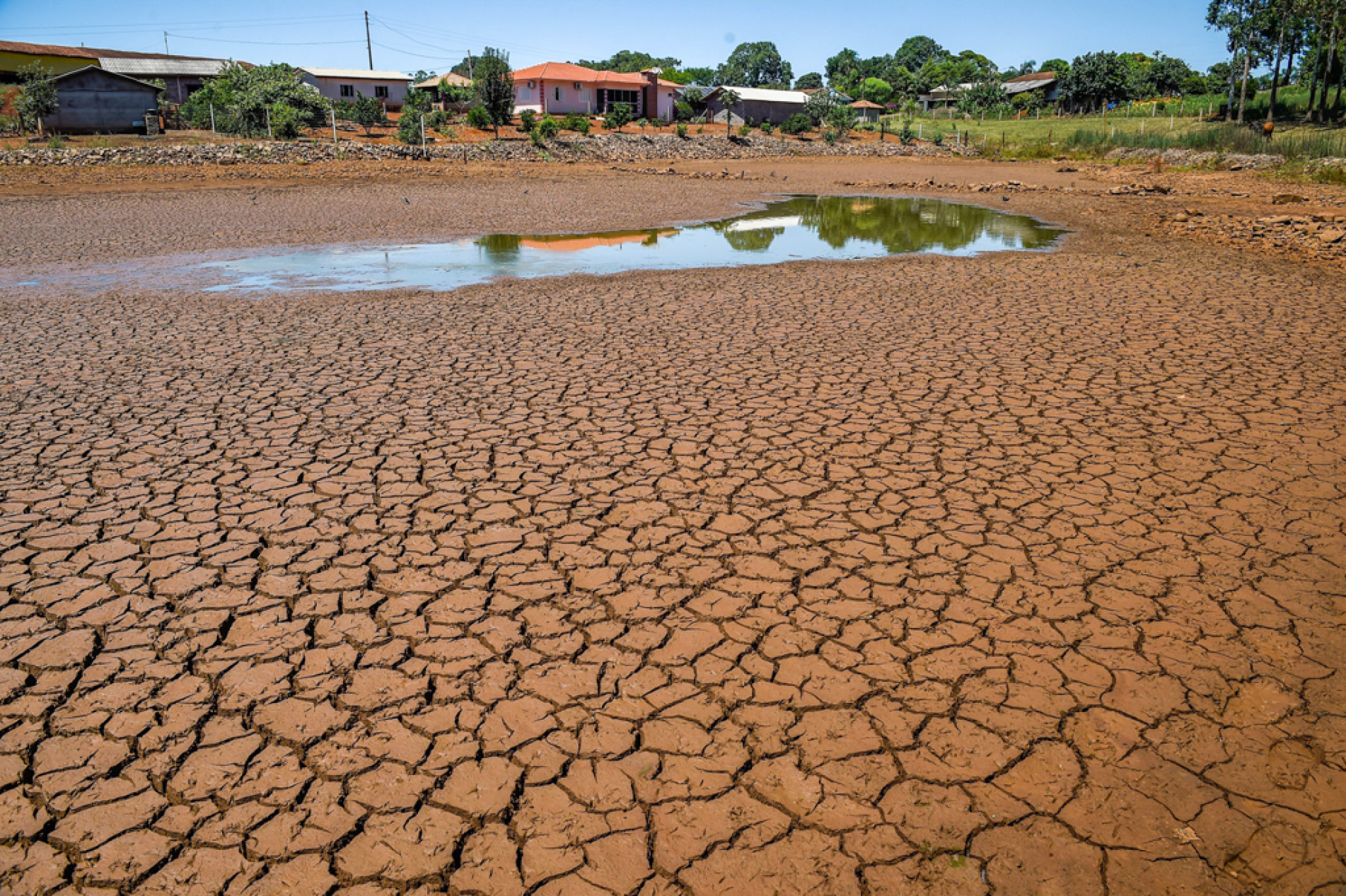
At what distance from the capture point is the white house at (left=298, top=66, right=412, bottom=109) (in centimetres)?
5469

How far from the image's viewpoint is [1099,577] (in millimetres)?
4309

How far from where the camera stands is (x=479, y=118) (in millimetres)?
41594

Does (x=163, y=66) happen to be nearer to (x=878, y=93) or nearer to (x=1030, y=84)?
(x=878, y=93)

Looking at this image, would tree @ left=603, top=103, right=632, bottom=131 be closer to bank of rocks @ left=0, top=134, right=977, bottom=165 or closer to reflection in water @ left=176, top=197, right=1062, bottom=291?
bank of rocks @ left=0, top=134, right=977, bottom=165

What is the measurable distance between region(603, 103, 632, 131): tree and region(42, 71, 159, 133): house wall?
72.2ft

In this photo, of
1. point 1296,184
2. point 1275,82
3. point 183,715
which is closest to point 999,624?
point 183,715

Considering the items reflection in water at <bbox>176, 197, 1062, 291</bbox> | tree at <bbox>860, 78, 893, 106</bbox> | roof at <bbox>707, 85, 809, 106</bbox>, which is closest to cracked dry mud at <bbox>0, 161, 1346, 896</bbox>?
reflection in water at <bbox>176, 197, 1062, 291</bbox>

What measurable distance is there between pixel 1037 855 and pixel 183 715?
315 cm

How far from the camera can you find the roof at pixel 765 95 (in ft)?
195

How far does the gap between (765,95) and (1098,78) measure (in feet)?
77.3

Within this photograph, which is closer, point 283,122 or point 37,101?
point 37,101

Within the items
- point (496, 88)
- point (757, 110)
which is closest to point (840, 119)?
point (757, 110)

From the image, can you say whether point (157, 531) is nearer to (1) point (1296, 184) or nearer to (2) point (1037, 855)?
(2) point (1037, 855)

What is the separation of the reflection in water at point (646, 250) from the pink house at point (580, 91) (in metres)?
36.8
